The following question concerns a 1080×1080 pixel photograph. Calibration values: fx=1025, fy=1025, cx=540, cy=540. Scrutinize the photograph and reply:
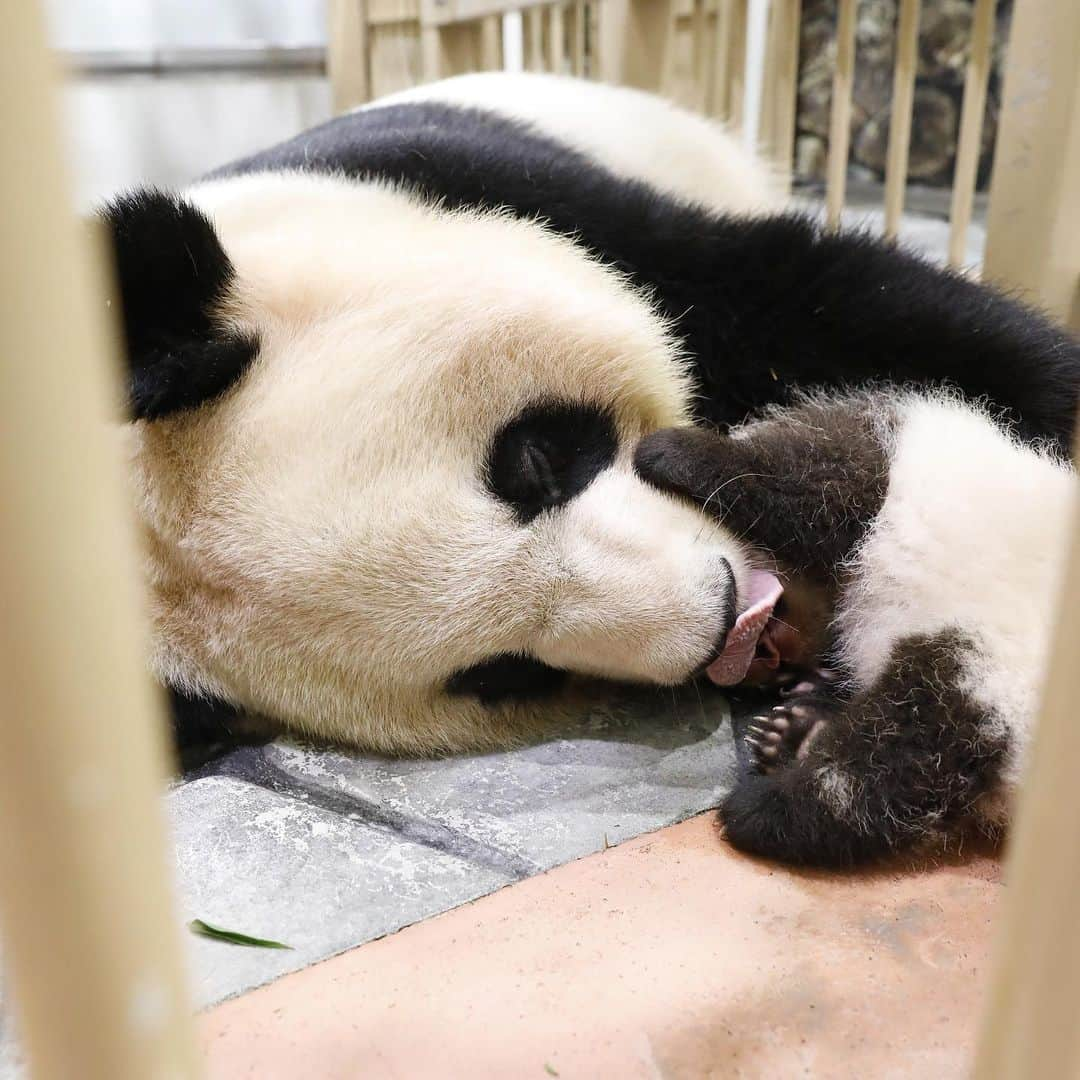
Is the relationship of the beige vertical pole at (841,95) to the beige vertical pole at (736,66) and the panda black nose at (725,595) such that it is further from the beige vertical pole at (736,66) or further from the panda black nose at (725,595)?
the panda black nose at (725,595)

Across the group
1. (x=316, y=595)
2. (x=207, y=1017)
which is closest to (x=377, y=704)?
(x=316, y=595)

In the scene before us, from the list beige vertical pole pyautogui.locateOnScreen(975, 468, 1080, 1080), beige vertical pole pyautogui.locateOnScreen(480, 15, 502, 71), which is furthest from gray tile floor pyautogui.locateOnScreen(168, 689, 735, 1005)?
beige vertical pole pyautogui.locateOnScreen(480, 15, 502, 71)

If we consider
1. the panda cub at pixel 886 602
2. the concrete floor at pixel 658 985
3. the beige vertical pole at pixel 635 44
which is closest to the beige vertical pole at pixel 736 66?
the beige vertical pole at pixel 635 44

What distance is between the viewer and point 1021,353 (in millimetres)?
1570

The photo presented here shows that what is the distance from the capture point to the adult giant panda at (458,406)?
1.36m

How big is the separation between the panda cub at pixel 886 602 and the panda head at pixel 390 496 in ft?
0.35

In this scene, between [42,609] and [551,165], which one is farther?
[551,165]

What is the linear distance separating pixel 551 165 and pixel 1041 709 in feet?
5.37

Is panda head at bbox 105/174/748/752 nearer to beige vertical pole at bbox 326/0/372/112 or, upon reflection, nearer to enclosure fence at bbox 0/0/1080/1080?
enclosure fence at bbox 0/0/1080/1080

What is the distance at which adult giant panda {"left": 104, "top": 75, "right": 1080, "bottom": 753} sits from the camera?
1.36 metres

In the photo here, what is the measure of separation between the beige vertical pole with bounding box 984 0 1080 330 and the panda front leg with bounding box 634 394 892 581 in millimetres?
930

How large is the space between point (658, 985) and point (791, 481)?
71 cm

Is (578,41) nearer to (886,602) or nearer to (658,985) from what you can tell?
(886,602)

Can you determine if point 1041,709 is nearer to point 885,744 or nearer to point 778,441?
point 885,744
